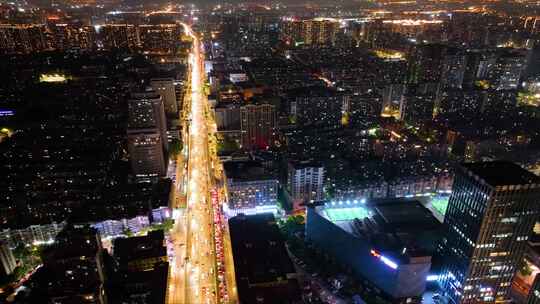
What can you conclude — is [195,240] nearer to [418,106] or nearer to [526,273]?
[526,273]

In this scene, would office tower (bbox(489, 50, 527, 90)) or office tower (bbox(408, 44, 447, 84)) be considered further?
office tower (bbox(408, 44, 447, 84))

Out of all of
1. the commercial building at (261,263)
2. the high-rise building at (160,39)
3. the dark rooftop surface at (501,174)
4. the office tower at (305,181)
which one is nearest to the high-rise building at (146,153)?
the commercial building at (261,263)

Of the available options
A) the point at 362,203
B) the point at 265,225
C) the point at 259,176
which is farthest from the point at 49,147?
the point at 362,203

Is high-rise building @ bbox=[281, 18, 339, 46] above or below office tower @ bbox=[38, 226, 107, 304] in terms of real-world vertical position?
above

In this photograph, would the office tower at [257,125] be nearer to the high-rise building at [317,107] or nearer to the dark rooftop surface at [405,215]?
the high-rise building at [317,107]

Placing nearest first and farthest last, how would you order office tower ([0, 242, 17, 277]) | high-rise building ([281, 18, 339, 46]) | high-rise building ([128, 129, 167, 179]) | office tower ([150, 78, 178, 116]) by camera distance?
1. office tower ([0, 242, 17, 277])
2. high-rise building ([128, 129, 167, 179])
3. office tower ([150, 78, 178, 116])
4. high-rise building ([281, 18, 339, 46])

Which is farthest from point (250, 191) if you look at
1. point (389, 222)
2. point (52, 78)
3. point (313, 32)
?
point (313, 32)

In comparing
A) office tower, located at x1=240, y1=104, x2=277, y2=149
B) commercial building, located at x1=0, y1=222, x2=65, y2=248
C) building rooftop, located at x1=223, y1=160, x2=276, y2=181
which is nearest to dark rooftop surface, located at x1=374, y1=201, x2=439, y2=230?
building rooftop, located at x1=223, y1=160, x2=276, y2=181

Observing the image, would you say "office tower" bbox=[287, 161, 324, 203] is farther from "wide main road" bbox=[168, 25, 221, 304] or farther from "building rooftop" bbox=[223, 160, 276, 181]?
"wide main road" bbox=[168, 25, 221, 304]
